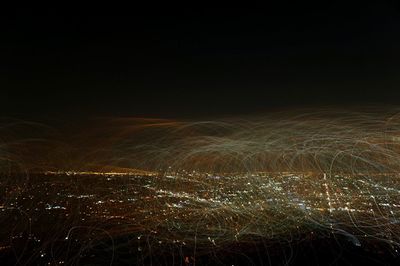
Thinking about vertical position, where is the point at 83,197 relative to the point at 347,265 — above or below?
below

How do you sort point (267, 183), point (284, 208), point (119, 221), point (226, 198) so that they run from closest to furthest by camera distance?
point (119, 221) < point (284, 208) < point (226, 198) < point (267, 183)

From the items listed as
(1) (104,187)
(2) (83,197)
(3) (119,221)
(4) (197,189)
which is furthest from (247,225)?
(1) (104,187)

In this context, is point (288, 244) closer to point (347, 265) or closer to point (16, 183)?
point (347, 265)

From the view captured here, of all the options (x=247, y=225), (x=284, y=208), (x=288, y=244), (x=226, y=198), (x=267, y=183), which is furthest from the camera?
(x=267, y=183)

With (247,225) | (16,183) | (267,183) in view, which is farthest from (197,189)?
(16,183)

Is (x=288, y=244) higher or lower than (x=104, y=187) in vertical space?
higher

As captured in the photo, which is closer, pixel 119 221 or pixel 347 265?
pixel 347 265

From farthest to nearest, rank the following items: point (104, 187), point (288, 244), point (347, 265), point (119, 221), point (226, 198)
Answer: point (104, 187) < point (226, 198) < point (119, 221) < point (288, 244) < point (347, 265)

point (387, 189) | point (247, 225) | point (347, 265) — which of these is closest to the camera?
point (347, 265)

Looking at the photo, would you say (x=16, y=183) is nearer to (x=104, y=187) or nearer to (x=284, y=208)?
(x=104, y=187)
